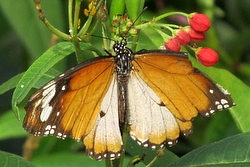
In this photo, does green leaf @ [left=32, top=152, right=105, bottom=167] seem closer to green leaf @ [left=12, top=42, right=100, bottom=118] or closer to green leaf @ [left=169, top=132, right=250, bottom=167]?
green leaf @ [left=169, top=132, right=250, bottom=167]

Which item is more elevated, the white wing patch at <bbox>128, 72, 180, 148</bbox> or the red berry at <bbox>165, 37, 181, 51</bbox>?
the red berry at <bbox>165, 37, 181, 51</bbox>

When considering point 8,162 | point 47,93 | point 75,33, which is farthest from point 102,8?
point 8,162

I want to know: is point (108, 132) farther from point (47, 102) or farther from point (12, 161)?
point (12, 161)

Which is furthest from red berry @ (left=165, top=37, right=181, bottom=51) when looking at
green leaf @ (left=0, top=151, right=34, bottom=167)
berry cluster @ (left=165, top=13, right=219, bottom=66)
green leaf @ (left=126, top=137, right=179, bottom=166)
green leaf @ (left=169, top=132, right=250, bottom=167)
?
green leaf @ (left=0, top=151, right=34, bottom=167)

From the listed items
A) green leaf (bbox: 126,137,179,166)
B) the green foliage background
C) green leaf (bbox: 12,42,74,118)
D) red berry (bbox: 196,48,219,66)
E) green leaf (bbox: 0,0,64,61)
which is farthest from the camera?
green leaf (bbox: 0,0,64,61)

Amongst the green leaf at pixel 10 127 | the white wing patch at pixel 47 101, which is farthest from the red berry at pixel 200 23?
the green leaf at pixel 10 127

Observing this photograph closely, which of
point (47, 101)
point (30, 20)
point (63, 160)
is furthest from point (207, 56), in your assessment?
point (30, 20)

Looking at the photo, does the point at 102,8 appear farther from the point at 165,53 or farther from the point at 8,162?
the point at 8,162

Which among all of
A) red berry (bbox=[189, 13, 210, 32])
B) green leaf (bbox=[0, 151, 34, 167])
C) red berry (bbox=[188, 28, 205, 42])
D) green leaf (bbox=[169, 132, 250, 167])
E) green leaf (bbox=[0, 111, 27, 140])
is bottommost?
green leaf (bbox=[0, 111, 27, 140])
